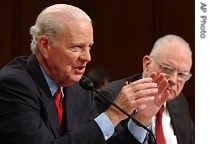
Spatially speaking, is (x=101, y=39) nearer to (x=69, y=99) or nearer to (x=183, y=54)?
(x=183, y=54)

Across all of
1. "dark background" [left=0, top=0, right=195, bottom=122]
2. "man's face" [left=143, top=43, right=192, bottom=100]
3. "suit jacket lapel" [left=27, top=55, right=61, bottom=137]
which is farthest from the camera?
"dark background" [left=0, top=0, right=195, bottom=122]

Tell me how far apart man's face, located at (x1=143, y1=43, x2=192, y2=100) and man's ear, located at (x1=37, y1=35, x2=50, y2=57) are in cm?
87

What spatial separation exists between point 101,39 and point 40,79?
296 centimetres

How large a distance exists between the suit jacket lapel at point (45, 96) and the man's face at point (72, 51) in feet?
0.20

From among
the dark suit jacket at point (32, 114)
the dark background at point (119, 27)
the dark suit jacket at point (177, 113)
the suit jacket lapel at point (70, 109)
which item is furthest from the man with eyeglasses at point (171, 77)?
the dark background at point (119, 27)

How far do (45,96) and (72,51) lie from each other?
184 mm

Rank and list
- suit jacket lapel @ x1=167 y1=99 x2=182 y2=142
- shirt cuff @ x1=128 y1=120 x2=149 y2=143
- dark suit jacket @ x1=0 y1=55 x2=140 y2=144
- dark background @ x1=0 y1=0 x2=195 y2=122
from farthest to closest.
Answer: dark background @ x1=0 y1=0 x2=195 y2=122
suit jacket lapel @ x1=167 y1=99 x2=182 y2=142
shirt cuff @ x1=128 y1=120 x2=149 y2=143
dark suit jacket @ x1=0 y1=55 x2=140 y2=144

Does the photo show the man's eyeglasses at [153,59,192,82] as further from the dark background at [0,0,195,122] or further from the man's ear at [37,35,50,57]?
the dark background at [0,0,195,122]

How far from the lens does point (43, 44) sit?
194 centimetres

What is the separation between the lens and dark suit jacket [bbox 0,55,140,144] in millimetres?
1770

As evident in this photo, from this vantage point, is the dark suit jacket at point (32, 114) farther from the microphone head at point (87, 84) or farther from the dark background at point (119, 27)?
the dark background at point (119, 27)

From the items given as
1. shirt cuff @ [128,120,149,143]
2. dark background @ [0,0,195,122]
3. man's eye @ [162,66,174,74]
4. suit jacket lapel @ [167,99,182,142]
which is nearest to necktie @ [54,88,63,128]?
shirt cuff @ [128,120,149,143]
